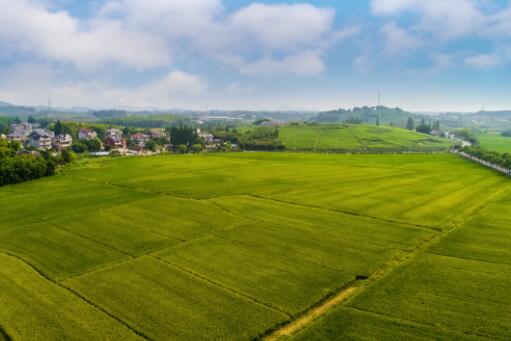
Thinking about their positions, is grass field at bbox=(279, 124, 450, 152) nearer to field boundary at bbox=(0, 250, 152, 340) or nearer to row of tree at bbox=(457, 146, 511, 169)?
row of tree at bbox=(457, 146, 511, 169)

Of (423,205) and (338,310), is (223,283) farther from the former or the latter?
(423,205)

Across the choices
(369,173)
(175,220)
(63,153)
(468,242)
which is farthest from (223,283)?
(63,153)

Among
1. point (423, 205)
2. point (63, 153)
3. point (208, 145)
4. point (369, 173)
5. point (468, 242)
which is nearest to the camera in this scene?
point (468, 242)

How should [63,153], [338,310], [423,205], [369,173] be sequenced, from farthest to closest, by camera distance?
[63,153] < [369,173] < [423,205] < [338,310]

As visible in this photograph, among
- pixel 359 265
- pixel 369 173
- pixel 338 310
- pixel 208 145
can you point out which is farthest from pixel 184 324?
pixel 208 145

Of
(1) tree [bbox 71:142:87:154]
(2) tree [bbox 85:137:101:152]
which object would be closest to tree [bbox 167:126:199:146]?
(2) tree [bbox 85:137:101:152]

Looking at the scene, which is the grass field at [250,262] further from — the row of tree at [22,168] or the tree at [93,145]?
the tree at [93,145]

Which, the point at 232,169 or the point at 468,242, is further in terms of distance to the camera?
the point at 232,169

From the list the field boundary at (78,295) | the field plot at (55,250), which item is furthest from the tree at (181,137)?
the field boundary at (78,295)

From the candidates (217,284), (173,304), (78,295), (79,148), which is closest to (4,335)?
Answer: (78,295)
